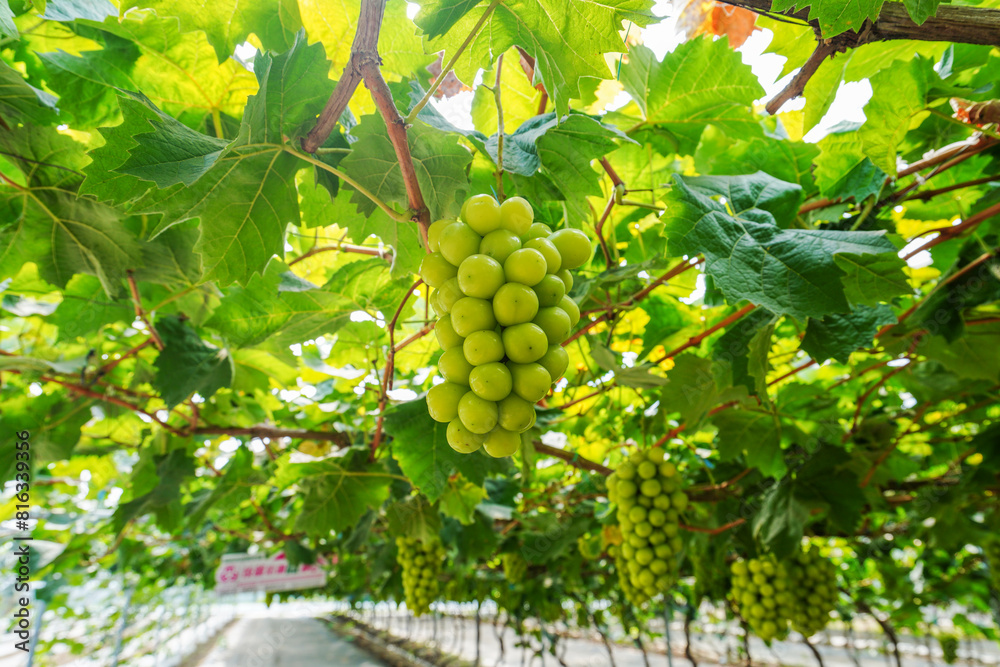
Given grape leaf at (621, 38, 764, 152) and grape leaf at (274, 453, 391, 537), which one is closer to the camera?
grape leaf at (621, 38, 764, 152)

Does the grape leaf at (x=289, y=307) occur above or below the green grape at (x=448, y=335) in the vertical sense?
above

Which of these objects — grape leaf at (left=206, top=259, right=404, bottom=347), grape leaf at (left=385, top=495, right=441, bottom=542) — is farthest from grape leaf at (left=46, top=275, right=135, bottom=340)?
grape leaf at (left=385, top=495, right=441, bottom=542)

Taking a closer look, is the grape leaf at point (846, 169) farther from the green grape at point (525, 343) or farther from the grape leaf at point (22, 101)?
the grape leaf at point (22, 101)

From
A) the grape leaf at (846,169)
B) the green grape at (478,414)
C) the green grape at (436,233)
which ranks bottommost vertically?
the green grape at (478,414)

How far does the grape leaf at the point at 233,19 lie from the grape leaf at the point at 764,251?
84 cm

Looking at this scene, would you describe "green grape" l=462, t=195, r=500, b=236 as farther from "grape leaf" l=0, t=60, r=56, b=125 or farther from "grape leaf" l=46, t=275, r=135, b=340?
"grape leaf" l=46, t=275, r=135, b=340

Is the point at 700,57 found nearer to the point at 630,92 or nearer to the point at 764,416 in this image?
the point at 630,92

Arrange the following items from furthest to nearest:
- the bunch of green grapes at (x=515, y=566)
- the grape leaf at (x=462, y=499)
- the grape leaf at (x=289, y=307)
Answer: the bunch of green grapes at (x=515, y=566) < the grape leaf at (x=462, y=499) < the grape leaf at (x=289, y=307)

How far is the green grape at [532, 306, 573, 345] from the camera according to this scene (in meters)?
0.67

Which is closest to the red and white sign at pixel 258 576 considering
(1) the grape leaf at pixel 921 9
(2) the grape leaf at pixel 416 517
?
(2) the grape leaf at pixel 416 517

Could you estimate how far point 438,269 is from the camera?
2.36ft

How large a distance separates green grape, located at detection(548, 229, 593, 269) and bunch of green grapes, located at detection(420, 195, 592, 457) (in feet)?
0.09

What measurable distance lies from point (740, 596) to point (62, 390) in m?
3.37

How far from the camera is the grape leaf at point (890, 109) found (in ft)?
3.35
